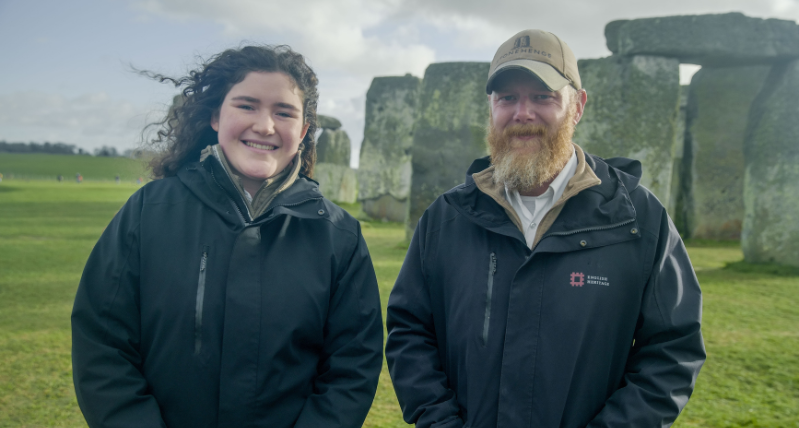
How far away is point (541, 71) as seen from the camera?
1523 millimetres

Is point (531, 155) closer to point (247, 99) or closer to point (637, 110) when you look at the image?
point (247, 99)

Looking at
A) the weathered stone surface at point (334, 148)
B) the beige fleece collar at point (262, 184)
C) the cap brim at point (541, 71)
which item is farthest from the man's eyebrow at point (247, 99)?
the weathered stone surface at point (334, 148)

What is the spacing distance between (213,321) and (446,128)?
20.7ft

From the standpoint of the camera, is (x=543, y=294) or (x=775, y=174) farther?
(x=775, y=174)

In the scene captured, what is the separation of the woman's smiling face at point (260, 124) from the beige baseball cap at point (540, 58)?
0.58 meters

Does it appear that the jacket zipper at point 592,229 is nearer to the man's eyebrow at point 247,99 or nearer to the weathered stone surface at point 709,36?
the man's eyebrow at point 247,99

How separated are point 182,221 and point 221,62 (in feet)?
1.62

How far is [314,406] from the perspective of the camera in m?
1.44

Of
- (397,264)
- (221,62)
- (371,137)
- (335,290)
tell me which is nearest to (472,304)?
(335,290)

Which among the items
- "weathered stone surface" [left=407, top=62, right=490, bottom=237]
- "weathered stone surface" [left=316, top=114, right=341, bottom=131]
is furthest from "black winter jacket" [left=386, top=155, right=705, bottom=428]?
"weathered stone surface" [left=316, top=114, right=341, bottom=131]

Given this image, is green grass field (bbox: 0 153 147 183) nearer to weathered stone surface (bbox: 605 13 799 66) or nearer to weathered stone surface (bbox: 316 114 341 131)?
weathered stone surface (bbox: 316 114 341 131)

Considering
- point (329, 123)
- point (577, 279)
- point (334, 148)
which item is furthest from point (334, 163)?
point (577, 279)

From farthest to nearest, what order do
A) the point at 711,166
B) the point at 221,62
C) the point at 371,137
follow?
the point at 371,137, the point at 711,166, the point at 221,62

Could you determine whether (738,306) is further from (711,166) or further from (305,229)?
(711,166)
